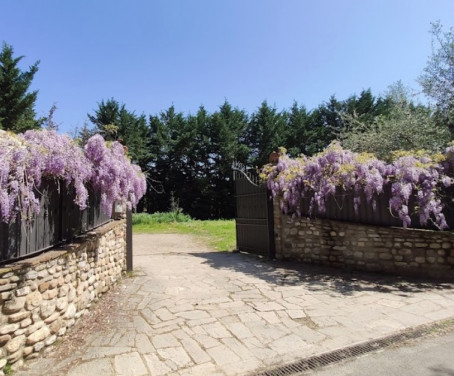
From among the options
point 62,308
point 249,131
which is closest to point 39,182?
point 62,308

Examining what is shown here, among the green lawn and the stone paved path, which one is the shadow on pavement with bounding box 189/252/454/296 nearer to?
the stone paved path

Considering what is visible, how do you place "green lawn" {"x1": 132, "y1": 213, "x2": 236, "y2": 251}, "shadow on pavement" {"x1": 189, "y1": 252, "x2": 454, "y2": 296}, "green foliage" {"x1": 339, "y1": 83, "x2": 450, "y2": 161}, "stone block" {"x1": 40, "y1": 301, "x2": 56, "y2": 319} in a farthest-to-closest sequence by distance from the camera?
"green lawn" {"x1": 132, "y1": 213, "x2": 236, "y2": 251} → "green foliage" {"x1": 339, "y1": 83, "x2": 450, "y2": 161} → "shadow on pavement" {"x1": 189, "y1": 252, "x2": 454, "y2": 296} → "stone block" {"x1": 40, "y1": 301, "x2": 56, "y2": 319}

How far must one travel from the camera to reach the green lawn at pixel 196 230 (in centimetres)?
1101

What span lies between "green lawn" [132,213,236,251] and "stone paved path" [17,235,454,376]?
3893 mm

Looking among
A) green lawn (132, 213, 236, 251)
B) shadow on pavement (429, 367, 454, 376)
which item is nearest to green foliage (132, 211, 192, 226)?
green lawn (132, 213, 236, 251)

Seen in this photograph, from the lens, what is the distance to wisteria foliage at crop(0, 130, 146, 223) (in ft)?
10.8

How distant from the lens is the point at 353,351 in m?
3.46

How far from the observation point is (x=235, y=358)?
336 cm

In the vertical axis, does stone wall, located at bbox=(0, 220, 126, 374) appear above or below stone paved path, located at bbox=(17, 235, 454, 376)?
above

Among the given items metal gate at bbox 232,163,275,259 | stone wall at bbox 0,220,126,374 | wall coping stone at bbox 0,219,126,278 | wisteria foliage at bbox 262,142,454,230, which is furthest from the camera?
metal gate at bbox 232,163,275,259

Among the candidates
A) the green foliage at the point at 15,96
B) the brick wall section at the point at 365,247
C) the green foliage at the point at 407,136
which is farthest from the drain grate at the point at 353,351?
the green foliage at the point at 15,96

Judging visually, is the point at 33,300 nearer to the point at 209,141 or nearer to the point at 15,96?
the point at 15,96

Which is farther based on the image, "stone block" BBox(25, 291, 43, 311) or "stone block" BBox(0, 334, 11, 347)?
"stone block" BBox(25, 291, 43, 311)

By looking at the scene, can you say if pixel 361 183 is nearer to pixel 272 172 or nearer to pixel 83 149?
pixel 272 172
